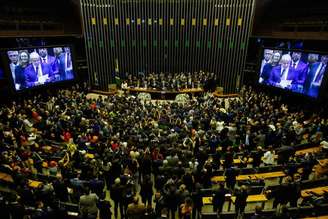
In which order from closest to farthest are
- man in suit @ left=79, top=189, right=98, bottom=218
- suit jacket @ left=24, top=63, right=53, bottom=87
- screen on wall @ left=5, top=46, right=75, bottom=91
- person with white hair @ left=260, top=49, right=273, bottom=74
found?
→ 1. man in suit @ left=79, top=189, right=98, bottom=218
2. screen on wall @ left=5, top=46, right=75, bottom=91
3. suit jacket @ left=24, top=63, right=53, bottom=87
4. person with white hair @ left=260, top=49, right=273, bottom=74

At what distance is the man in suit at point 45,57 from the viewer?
52.6 feet

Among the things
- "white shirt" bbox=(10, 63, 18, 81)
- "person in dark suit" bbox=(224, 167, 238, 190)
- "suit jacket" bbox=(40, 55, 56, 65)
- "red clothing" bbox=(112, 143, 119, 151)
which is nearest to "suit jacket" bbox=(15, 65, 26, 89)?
"white shirt" bbox=(10, 63, 18, 81)

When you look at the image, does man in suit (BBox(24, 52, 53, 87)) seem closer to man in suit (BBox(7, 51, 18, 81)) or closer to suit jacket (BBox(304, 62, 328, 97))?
man in suit (BBox(7, 51, 18, 81))

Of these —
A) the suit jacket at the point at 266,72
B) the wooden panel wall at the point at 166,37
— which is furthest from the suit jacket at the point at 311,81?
the wooden panel wall at the point at 166,37

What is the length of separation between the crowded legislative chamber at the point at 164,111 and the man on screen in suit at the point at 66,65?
0.08 meters

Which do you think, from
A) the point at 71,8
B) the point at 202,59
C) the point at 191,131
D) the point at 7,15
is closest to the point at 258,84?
the point at 202,59

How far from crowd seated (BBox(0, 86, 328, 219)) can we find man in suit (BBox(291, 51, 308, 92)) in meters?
1.83

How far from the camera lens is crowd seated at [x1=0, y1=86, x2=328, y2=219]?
21.8 feet

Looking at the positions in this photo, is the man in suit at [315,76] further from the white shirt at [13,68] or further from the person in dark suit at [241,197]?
the white shirt at [13,68]

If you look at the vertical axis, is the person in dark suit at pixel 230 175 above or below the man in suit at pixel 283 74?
below

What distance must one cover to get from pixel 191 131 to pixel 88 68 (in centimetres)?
1316

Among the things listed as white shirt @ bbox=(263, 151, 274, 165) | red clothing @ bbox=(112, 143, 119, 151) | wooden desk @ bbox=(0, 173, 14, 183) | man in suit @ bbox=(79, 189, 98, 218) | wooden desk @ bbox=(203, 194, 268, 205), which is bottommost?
wooden desk @ bbox=(0, 173, 14, 183)

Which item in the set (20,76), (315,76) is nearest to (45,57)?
(20,76)

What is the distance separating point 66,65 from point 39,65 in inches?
89.5
